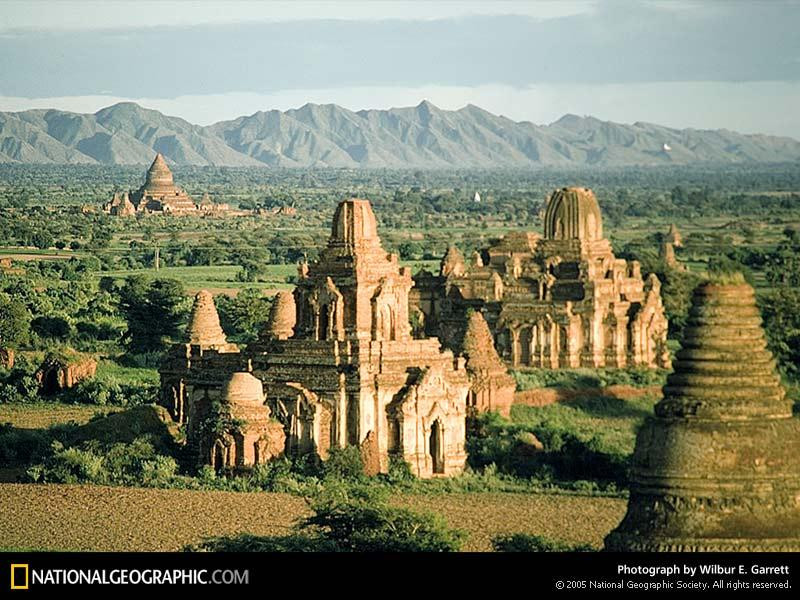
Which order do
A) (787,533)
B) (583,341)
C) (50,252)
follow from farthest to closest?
(50,252) → (583,341) → (787,533)

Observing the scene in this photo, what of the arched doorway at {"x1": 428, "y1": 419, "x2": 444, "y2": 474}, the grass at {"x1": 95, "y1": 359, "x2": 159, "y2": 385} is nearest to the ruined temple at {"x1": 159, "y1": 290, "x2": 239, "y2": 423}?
the arched doorway at {"x1": 428, "y1": 419, "x2": 444, "y2": 474}

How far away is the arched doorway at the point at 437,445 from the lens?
1821 inches

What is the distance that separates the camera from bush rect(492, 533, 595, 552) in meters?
35.1

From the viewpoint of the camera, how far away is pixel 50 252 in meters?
95.2

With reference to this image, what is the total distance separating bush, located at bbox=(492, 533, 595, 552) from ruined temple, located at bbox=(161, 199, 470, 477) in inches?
325

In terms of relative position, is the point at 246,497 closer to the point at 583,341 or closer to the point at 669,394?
the point at 669,394

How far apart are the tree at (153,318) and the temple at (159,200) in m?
34.7

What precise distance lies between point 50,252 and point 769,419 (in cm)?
7021

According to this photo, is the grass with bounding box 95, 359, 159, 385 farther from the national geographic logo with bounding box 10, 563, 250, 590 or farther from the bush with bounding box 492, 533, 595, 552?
the national geographic logo with bounding box 10, 563, 250, 590

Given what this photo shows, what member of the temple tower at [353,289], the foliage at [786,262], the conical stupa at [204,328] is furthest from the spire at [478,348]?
the foliage at [786,262]

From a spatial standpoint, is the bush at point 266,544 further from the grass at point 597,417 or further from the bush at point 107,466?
the grass at point 597,417

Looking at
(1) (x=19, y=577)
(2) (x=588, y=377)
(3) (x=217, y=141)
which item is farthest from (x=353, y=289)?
(3) (x=217, y=141)

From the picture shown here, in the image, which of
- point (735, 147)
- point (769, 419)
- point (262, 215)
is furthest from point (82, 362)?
point (262, 215)

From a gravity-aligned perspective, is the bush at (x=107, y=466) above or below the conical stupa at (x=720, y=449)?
below
